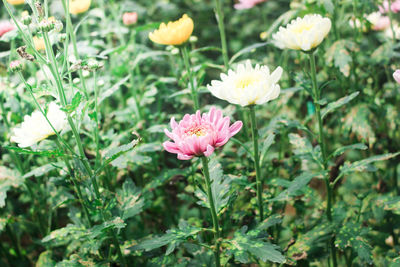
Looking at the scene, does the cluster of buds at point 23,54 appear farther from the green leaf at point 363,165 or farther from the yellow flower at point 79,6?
the green leaf at point 363,165

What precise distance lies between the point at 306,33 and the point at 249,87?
0.29m

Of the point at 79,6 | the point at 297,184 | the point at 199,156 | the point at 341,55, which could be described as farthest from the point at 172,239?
the point at 79,6

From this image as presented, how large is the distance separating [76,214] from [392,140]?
4.68ft

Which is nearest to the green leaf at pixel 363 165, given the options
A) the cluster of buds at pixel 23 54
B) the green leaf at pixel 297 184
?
the green leaf at pixel 297 184

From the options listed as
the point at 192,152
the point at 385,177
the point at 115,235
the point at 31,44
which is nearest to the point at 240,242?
the point at 192,152

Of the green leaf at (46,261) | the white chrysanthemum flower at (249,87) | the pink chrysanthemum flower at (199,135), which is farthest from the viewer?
the green leaf at (46,261)

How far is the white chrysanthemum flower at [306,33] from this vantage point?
122 centimetres

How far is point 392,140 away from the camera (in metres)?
1.87

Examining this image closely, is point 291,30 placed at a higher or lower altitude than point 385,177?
higher

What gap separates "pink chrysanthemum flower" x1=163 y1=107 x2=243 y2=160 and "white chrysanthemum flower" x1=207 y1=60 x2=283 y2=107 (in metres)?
0.07

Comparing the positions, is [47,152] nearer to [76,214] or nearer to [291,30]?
[76,214]

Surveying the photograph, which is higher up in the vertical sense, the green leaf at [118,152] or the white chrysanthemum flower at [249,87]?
the white chrysanthemum flower at [249,87]

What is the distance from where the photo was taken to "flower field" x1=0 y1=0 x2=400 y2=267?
46.0 inches

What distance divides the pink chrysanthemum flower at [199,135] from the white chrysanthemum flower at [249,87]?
66 mm
